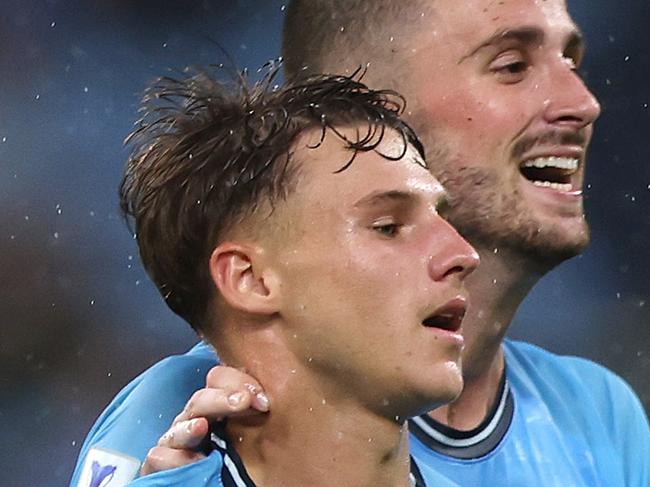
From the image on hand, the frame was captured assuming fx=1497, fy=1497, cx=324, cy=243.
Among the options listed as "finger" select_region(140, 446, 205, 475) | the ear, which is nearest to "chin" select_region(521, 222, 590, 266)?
the ear

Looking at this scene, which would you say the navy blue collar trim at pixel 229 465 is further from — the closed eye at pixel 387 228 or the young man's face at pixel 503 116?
the young man's face at pixel 503 116

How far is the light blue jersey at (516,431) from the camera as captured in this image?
6.79ft

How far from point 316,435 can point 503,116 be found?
0.73 metres

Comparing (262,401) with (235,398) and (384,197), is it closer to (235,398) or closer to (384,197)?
(235,398)

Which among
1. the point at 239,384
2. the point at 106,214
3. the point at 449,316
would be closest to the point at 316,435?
the point at 239,384

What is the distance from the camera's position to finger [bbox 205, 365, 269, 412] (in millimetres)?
1733

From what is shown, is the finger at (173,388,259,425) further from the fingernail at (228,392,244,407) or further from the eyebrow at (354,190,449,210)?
the eyebrow at (354,190,449,210)

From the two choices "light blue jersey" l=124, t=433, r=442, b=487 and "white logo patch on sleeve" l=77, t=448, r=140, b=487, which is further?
"white logo patch on sleeve" l=77, t=448, r=140, b=487

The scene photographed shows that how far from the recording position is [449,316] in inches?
69.0

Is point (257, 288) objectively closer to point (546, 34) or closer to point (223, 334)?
Answer: point (223, 334)

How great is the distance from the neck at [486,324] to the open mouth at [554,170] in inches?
5.1

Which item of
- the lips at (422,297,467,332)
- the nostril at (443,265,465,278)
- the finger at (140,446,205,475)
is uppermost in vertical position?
the nostril at (443,265,465,278)

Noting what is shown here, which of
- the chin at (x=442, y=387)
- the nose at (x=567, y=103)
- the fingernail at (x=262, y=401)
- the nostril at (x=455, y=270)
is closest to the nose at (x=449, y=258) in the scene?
the nostril at (x=455, y=270)

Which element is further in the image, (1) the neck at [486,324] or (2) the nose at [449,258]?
(1) the neck at [486,324]
